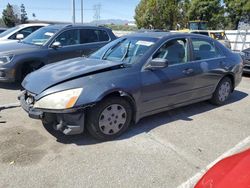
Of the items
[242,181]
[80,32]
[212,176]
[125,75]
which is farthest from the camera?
[80,32]

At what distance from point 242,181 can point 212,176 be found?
254mm

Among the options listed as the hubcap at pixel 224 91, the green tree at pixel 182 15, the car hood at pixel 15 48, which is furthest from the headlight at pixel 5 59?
the green tree at pixel 182 15

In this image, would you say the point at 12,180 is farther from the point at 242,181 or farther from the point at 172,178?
the point at 242,181

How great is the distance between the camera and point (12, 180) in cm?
288

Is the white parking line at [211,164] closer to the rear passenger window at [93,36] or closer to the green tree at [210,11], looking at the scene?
the rear passenger window at [93,36]

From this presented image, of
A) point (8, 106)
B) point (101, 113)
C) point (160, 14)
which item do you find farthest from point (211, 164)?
point (160, 14)

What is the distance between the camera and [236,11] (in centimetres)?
3581

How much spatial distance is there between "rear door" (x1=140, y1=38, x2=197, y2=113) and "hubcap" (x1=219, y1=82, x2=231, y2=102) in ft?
3.46

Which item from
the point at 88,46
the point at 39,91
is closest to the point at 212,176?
the point at 39,91

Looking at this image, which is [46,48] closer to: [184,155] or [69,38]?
[69,38]

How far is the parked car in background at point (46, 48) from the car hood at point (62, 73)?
2.38m

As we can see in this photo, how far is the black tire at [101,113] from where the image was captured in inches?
142

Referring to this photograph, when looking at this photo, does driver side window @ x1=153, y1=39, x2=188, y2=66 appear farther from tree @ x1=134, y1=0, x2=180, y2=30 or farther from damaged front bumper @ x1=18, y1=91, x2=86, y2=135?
tree @ x1=134, y1=0, x2=180, y2=30

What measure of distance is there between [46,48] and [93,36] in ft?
5.15
